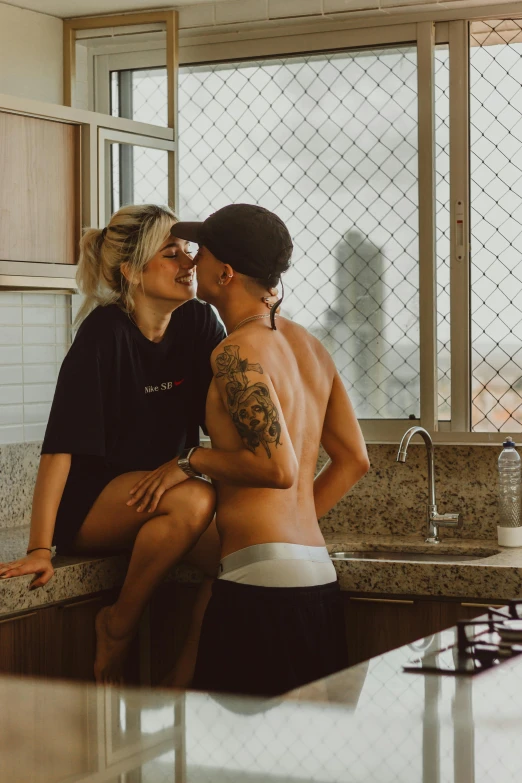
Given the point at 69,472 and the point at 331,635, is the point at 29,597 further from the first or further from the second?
the point at 331,635

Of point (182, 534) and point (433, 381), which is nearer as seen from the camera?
point (182, 534)

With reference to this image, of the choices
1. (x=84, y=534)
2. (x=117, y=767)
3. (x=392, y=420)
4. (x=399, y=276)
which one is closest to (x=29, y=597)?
(x=84, y=534)

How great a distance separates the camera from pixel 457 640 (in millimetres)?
1211

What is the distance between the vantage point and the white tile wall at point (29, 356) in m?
3.19

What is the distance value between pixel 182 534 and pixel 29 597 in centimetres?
40

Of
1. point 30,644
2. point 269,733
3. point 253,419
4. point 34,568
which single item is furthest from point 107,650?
point 269,733

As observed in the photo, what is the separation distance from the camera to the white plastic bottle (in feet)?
9.65

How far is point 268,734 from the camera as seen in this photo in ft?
2.89

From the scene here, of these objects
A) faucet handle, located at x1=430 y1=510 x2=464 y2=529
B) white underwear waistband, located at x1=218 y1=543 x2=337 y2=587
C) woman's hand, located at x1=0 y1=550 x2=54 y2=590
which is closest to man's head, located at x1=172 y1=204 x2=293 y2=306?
white underwear waistband, located at x1=218 y1=543 x2=337 y2=587

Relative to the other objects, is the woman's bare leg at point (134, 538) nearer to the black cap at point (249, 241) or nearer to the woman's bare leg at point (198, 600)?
the woman's bare leg at point (198, 600)

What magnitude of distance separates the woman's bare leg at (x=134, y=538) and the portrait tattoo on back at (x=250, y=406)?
13.7 inches

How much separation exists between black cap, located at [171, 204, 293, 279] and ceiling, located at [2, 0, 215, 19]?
3.86ft

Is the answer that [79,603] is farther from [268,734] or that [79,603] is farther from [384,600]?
→ [268,734]

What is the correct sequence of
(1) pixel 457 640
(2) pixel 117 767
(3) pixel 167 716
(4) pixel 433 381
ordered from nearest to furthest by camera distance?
(2) pixel 117 767 < (3) pixel 167 716 < (1) pixel 457 640 < (4) pixel 433 381
